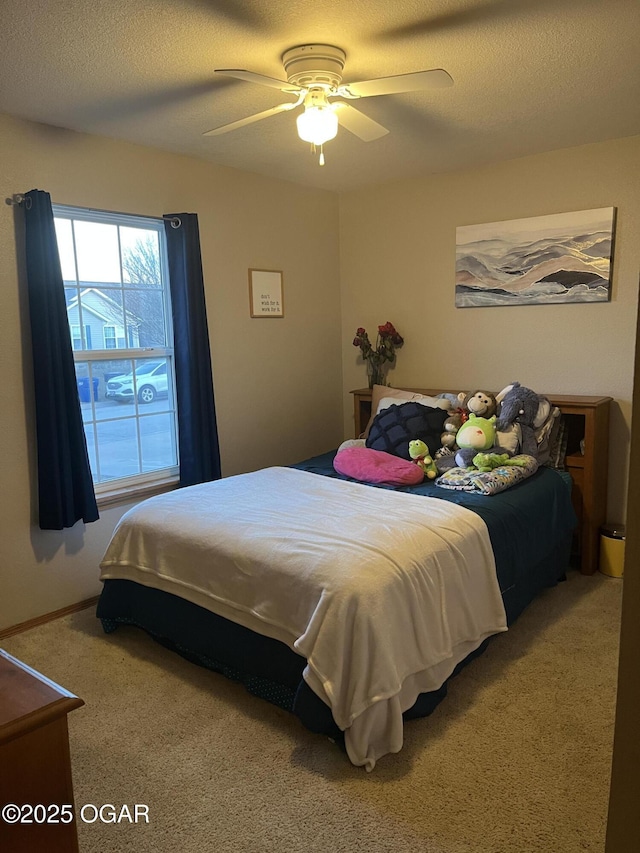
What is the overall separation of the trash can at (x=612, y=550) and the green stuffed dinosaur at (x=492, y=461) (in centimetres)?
Result: 76

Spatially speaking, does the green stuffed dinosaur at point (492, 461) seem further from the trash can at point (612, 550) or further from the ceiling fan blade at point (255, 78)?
the ceiling fan blade at point (255, 78)

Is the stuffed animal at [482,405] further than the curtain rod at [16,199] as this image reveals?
Yes

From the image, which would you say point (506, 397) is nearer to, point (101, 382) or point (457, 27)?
point (457, 27)

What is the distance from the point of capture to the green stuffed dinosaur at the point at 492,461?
10.3 feet

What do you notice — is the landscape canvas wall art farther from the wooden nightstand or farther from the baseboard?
the wooden nightstand

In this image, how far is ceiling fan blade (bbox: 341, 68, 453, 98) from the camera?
209 centimetres

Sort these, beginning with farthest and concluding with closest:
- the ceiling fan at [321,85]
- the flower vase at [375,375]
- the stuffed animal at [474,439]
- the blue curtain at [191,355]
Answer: the flower vase at [375,375] → the blue curtain at [191,355] → the stuffed animal at [474,439] → the ceiling fan at [321,85]

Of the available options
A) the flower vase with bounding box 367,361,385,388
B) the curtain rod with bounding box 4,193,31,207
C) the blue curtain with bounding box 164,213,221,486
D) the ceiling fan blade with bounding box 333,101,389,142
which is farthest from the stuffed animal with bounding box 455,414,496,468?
the curtain rod with bounding box 4,193,31,207

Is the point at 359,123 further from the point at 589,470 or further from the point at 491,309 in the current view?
→ the point at 589,470

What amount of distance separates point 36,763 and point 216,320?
3.05 m

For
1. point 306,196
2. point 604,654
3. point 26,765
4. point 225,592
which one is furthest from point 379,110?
point 26,765

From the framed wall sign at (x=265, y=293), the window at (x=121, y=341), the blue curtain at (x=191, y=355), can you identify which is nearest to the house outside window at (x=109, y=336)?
the window at (x=121, y=341)

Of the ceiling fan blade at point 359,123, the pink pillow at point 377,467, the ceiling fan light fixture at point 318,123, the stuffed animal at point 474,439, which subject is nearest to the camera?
the ceiling fan light fixture at point 318,123

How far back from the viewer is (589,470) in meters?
3.44
